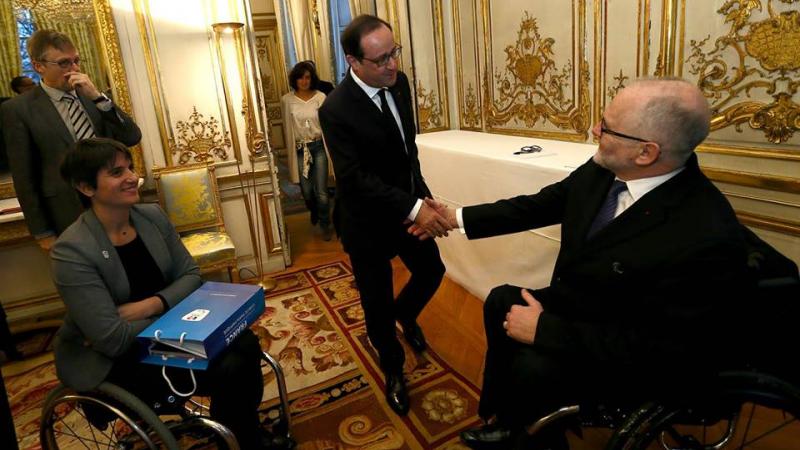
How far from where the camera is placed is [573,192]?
1.58 meters

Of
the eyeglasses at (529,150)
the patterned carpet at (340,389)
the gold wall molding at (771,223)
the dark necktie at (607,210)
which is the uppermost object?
the eyeglasses at (529,150)

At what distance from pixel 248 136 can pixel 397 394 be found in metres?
2.41

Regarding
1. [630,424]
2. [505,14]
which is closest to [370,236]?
[630,424]

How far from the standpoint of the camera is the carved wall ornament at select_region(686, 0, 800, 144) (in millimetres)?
1729

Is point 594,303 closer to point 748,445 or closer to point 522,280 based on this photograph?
point 748,445

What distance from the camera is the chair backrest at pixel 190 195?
340 centimetres

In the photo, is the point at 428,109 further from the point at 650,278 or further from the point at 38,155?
the point at 650,278

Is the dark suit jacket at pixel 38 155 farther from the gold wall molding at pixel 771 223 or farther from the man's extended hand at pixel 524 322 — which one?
the gold wall molding at pixel 771 223

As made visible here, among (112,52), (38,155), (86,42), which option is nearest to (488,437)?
(38,155)

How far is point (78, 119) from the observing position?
2484mm

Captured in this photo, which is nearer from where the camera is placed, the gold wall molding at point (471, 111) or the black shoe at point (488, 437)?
the black shoe at point (488, 437)

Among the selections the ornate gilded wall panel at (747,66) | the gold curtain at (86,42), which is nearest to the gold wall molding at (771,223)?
the ornate gilded wall panel at (747,66)

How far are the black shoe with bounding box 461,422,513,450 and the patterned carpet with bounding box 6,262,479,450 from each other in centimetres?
13

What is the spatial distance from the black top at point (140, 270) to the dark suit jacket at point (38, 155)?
3.77 ft
